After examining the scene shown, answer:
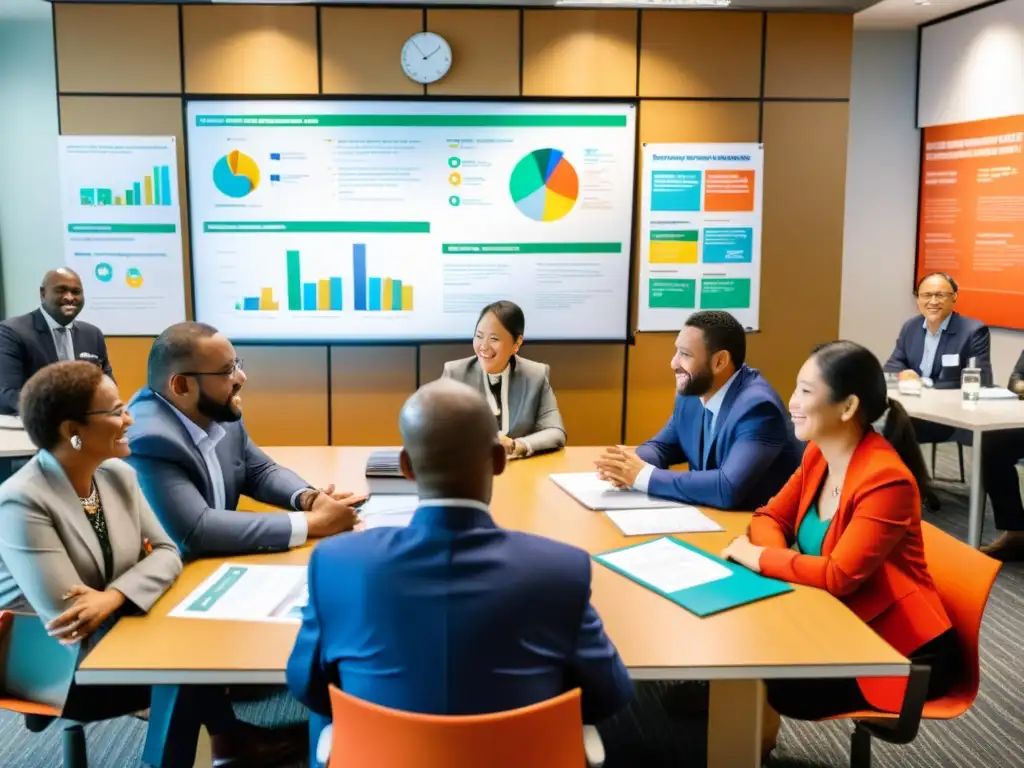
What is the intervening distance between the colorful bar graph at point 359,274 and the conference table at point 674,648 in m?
3.06

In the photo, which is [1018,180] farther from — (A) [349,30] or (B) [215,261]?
(B) [215,261]

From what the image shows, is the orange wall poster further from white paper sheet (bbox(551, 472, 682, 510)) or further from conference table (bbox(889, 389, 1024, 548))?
white paper sheet (bbox(551, 472, 682, 510))

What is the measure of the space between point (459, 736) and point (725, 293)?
447 cm

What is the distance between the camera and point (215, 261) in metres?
5.08

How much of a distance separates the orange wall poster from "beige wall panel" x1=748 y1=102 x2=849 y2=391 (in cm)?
186

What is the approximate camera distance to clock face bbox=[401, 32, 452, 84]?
494cm

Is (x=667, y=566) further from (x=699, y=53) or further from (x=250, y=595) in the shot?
(x=699, y=53)

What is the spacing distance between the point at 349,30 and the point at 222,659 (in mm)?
4172

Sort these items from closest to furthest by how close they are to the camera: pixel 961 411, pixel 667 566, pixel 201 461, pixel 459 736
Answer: pixel 459 736, pixel 667 566, pixel 201 461, pixel 961 411

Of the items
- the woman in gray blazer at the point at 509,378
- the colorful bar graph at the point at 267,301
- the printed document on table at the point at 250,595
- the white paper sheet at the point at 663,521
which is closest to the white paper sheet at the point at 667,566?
the white paper sheet at the point at 663,521

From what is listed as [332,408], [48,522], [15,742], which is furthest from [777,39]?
[15,742]

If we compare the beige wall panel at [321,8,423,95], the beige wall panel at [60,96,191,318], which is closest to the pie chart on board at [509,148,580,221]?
the beige wall panel at [321,8,423,95]

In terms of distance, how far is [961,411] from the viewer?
441 centimetres

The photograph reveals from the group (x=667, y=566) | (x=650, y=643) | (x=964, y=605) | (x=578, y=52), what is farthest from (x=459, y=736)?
(x=578, y=52)
